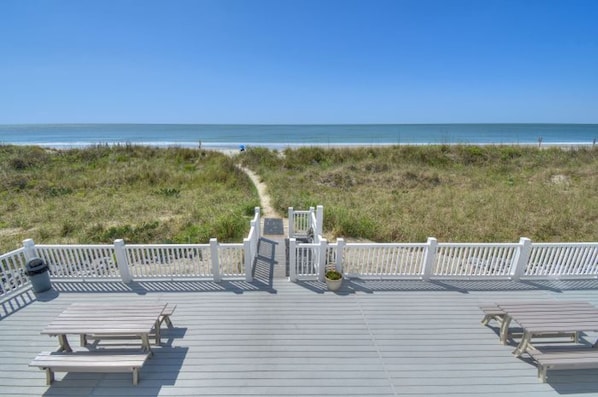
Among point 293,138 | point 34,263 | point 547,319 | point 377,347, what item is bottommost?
point 377,347

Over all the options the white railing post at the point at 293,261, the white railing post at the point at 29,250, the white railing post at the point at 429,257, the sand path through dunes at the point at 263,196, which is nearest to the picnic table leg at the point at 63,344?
the white railing post at the point at 29,250

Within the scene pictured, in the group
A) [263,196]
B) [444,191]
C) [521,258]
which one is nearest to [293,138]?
[263,196]

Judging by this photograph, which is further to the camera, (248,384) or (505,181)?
(505,181)

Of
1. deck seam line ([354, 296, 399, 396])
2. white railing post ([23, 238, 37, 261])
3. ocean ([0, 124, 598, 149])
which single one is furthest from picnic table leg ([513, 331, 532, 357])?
ocean ([0, 124, 598, 149])

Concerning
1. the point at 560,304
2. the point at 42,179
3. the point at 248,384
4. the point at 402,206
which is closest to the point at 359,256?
the point at 560,304

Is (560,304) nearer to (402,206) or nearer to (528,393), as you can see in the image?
(528,393)

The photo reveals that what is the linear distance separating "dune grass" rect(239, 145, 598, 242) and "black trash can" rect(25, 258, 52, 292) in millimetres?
6955

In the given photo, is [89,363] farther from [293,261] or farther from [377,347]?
[377,347]

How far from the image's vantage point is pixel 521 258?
5.73 meters

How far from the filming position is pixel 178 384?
346cm

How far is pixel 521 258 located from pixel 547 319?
2187 mm

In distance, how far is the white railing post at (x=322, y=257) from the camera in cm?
550

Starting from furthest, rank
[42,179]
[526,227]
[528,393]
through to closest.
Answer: [42,179] → [526,227] → [528,393]

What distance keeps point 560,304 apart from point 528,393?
1.66 metres
